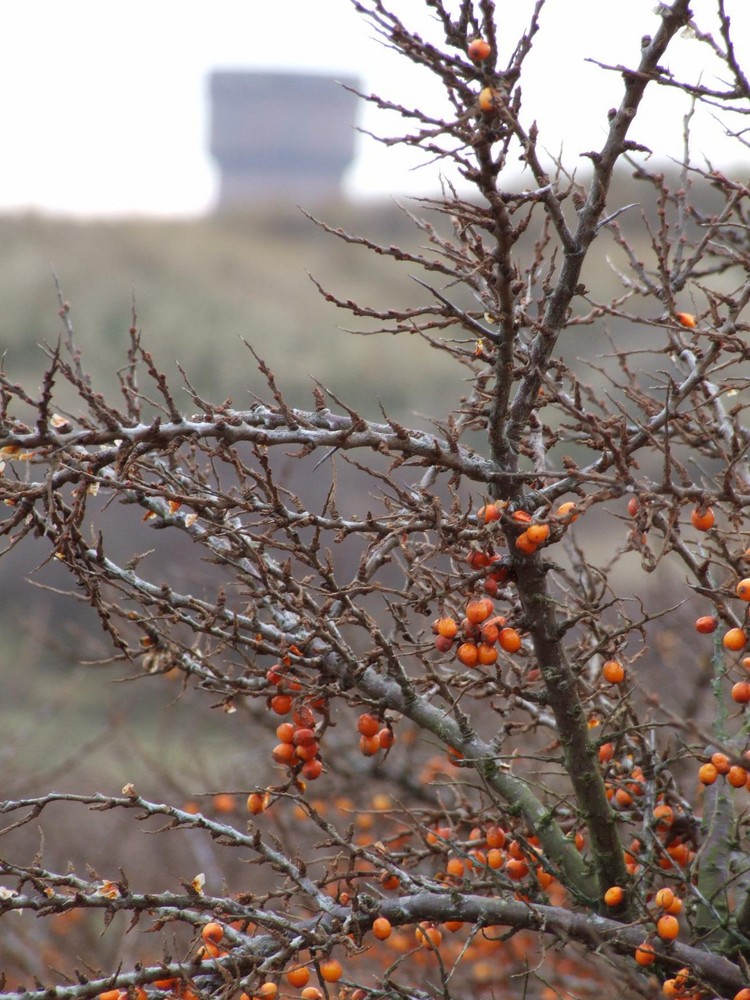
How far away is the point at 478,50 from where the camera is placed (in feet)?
7.48

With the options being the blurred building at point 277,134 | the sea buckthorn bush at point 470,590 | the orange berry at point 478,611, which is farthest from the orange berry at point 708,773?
the blurred building at point 277,134

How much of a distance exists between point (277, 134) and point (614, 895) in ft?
189

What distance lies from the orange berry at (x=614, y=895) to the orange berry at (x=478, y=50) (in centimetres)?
248

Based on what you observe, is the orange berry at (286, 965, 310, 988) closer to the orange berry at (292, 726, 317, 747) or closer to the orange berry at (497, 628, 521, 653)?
the orange berry at (292, 726, 317, 747)

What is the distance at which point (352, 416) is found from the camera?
8.06ft

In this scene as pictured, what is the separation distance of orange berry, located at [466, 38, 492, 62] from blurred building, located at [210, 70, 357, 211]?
54.3m

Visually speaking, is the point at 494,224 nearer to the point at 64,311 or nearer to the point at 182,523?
the point at 182,523

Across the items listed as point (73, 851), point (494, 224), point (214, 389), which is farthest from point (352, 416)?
point (214, 389)

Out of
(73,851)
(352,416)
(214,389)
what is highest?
(214,389)

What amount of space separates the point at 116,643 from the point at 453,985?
17.6 feet

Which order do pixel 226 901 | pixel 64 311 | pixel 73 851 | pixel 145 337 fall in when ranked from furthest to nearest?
pixel 145 337 → pixel 73 851 → pixel 64 311 → pixel 226 901

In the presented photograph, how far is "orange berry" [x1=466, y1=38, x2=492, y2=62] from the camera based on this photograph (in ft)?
7.48

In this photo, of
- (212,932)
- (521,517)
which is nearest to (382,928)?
(212,932)

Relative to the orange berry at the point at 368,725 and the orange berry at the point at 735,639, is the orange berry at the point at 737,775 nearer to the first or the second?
the orange berry at the point at 735,639
